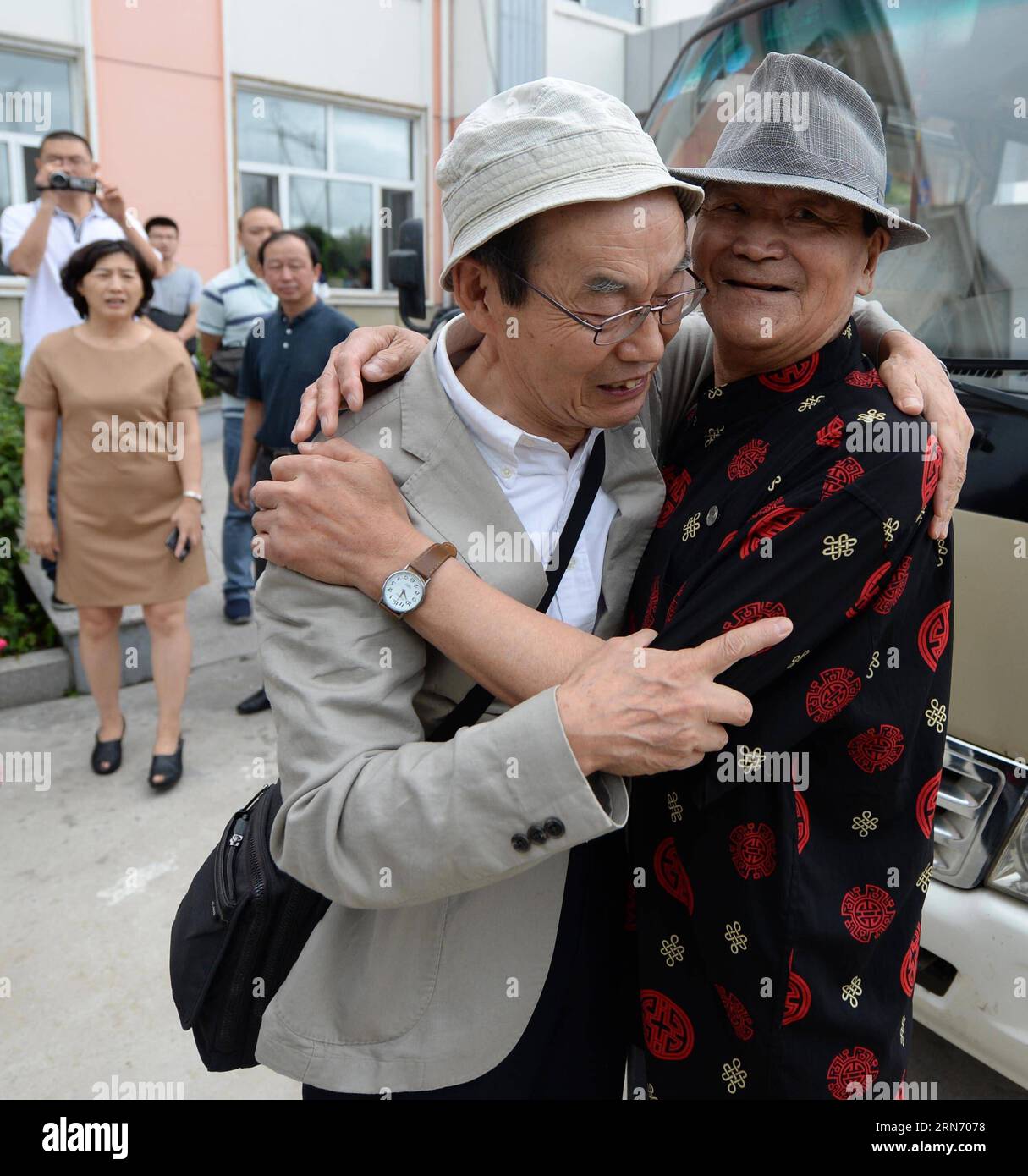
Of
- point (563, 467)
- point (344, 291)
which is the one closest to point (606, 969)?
point (563, 467)

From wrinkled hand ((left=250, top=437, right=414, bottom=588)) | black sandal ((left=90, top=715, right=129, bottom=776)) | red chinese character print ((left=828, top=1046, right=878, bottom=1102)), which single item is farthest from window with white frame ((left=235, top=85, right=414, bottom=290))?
red chinese character print ((left=828, top=1046, right=878, bottom=1102))

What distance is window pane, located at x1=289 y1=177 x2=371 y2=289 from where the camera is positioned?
12.6m

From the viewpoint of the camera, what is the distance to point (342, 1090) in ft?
4.63

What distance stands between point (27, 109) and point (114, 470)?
830 cm

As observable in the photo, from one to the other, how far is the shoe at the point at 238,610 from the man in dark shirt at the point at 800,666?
179 inches

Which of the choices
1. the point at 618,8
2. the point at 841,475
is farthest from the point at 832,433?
the point at 618,8

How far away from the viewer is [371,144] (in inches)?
511

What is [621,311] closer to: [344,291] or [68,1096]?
[68,1096]

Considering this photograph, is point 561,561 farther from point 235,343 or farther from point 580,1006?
point 235,343

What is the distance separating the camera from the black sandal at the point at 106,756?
4.15 metres

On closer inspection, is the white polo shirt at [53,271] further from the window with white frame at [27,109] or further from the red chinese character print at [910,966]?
the window with white frame at [27,109]

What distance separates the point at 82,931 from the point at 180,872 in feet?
1.29

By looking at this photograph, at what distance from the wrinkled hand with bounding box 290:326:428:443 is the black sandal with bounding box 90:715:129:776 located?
311cm

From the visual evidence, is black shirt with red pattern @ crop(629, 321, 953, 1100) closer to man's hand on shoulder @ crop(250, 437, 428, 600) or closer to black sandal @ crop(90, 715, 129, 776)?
man's hand on shoulder @ crop(250, 437, 428, 600)
